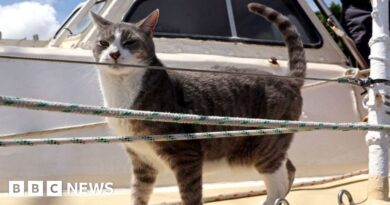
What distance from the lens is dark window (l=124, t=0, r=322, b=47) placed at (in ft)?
14.0

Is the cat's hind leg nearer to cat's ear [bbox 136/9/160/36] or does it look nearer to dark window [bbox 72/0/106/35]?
cat's ear [bbox 136/9/160/36]

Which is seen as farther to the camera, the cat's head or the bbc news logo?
the bbc news logo

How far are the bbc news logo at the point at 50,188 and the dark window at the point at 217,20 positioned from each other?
1239mm

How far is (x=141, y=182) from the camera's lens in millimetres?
3082

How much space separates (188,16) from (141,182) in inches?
66.3

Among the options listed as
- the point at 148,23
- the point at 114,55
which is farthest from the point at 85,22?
the point at 114,55

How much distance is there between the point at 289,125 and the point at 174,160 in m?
0.76

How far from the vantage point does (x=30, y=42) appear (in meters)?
5.50

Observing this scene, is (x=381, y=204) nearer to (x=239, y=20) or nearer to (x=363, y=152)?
(x=363, y=152)

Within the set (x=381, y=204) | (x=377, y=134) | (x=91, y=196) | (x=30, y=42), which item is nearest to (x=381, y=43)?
(x=377, y=134)

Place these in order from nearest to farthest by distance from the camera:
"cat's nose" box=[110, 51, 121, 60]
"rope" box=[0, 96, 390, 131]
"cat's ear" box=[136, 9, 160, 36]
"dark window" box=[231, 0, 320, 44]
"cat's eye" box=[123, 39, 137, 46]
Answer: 1. "rope" box=[0, 96, 390, 131]
2. "cat's nose" box=[110, 51, 121, 60]
3. "cat's eye" box=[123, 39, 137, 46]
4. "cat's ear" box=[136, 9, 160, 36]
5. "dark window" box=[231, 0, 320, 44]

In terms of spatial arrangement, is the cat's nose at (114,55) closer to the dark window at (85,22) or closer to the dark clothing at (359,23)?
the dark window at (85,22)

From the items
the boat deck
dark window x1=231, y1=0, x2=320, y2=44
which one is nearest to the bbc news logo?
the boat deck

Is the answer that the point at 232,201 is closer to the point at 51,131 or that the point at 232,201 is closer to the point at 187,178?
the point at 187,178
